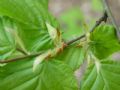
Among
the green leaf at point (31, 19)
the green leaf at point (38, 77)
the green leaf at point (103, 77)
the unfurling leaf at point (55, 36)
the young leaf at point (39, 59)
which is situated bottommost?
the green leaf at point (103, 77)

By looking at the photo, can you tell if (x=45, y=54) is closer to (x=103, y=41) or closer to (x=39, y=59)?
(x=39, y=59)

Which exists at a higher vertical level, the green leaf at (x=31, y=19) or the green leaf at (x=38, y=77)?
the green leaf at (x=31, y=19)

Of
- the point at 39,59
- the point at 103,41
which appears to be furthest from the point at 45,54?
the point at 103,41

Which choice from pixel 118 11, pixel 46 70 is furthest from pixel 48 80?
pixel 118 11

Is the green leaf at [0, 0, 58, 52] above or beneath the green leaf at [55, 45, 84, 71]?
above
